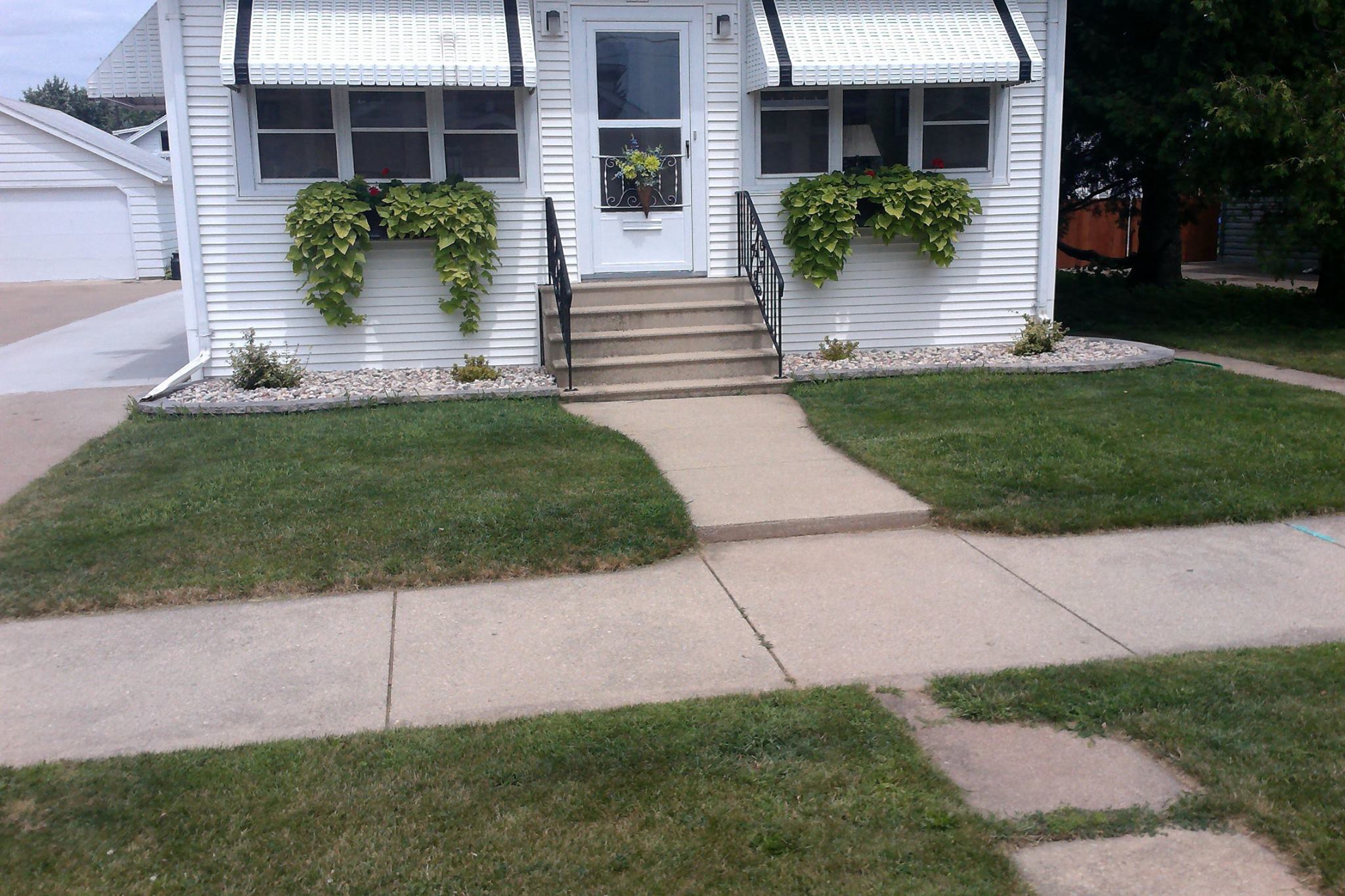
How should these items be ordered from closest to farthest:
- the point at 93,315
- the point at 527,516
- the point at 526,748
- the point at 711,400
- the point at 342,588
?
the point at 526,748 → the point at 342,588 → the point at 527,516 → the point at 711,400 → the point at 93,315

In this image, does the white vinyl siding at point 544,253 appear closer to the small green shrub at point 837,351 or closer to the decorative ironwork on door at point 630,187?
the decorative ironwork on door at point 630,187

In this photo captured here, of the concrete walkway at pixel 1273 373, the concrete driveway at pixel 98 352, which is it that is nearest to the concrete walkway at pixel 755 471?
the concrete walkway at pixel 1273 373

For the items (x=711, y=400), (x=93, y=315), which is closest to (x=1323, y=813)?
(x=711, y=400)

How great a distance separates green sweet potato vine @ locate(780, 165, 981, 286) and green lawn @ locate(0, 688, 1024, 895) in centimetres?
676

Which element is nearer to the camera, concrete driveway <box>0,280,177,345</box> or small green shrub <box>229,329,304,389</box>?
small green shrub <box>229,329,304,389</box>

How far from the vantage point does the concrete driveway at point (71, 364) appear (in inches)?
323

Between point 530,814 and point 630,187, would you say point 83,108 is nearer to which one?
point 630,187

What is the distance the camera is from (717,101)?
407 inches

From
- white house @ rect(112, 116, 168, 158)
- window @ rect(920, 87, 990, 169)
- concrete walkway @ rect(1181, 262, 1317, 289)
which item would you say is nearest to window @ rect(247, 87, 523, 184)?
window @ rect(920, 87, 990, 169)

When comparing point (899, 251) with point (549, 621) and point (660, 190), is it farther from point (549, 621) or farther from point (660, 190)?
point (549, 621)

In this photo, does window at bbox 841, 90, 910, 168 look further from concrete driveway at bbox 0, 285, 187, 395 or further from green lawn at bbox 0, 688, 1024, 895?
green lawn at bbox 0, 688, 1024, 895

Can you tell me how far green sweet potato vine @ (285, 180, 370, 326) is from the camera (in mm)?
9438

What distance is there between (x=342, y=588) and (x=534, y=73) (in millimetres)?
5378

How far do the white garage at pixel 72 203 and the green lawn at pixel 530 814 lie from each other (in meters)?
24.4
